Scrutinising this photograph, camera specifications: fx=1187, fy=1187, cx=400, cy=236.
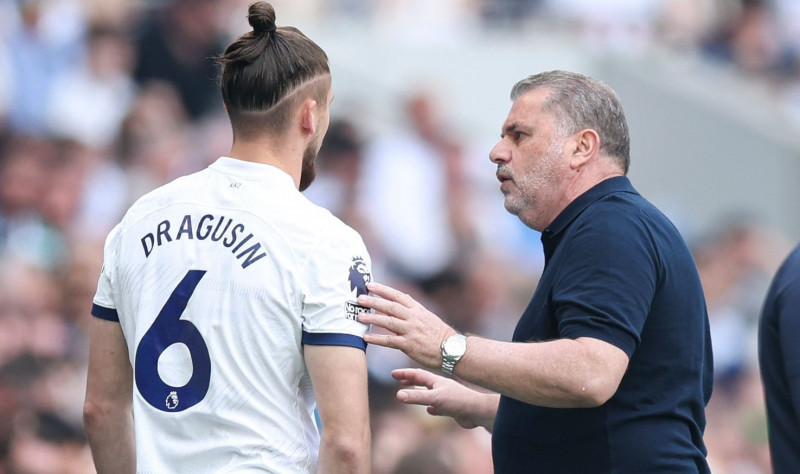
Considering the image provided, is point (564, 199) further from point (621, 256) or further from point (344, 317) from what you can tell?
point (344, 317)

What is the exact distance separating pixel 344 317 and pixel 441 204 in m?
6.29

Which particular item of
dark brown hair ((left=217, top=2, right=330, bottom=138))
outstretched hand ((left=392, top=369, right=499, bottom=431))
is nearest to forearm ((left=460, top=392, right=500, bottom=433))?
outstretched hand ((left=392, top=369, right=499, bottom=431))

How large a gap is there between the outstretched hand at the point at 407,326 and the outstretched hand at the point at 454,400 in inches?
12.2

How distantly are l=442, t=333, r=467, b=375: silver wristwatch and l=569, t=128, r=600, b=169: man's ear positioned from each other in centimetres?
65

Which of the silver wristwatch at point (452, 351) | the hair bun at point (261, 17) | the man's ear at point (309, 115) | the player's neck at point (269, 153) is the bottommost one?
the silver wristwatch at point (452, 351)

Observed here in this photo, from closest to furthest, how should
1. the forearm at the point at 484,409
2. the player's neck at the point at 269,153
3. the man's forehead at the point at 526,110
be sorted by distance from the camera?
the player's neck at the point at 269,153
the man's forehead at the point at 526,110
the forearm at the point at 484,409

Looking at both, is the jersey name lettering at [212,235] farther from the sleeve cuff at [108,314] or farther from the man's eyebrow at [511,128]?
the man's eyebrow at [511,128]

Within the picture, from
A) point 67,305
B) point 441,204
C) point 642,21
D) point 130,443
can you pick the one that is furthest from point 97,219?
point 642,21

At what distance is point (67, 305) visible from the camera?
6676mm

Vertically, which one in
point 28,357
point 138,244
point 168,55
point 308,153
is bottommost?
point 28,357

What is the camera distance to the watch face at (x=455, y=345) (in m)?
3.03

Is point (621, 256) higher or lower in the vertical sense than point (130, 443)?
higher

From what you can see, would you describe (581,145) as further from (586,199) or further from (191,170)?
(191,170)

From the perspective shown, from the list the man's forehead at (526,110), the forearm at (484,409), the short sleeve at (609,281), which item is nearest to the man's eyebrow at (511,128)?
the man's forehead at (526,110)
